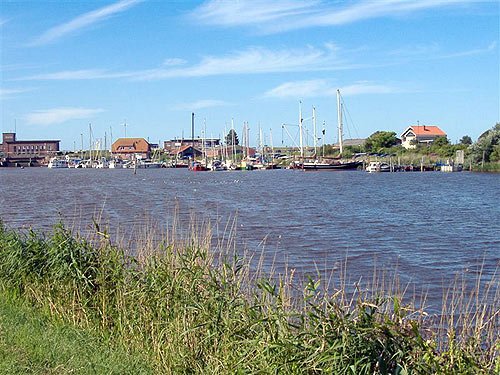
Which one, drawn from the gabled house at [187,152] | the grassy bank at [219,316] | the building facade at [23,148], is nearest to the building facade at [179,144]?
the gabled house at [187,152]

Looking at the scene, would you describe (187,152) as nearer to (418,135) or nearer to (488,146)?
(418,135)

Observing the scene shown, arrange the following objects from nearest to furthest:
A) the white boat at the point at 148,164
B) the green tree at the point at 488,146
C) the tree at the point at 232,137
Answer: the green tree at the point at 488,146 → the tree at the point at 232,137 → the white boat at the point at 148,164

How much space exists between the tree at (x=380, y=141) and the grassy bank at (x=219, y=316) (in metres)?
117

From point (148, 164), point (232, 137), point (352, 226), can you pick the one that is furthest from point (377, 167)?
point (352, 226)

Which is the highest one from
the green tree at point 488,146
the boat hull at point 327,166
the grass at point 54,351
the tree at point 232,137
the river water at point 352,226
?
the tree at point 232,137

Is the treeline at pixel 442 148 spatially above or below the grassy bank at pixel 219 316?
above

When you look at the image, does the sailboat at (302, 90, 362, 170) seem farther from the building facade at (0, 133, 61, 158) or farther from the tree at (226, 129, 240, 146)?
→ the building facade at (0, 133, 61, 158)

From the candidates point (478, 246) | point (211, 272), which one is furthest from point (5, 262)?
point (478, 246)

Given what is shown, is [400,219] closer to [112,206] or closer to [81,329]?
[112,206]

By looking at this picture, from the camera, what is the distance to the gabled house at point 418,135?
131m

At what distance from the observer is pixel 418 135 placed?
436 ft

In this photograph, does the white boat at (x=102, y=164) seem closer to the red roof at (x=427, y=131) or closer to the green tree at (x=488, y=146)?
the red roof at (x=427, y=131)

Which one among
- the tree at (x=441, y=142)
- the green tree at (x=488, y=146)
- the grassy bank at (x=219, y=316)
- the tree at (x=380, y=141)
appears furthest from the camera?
the tree at (x=380, y=141)

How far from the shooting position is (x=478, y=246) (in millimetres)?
22812
